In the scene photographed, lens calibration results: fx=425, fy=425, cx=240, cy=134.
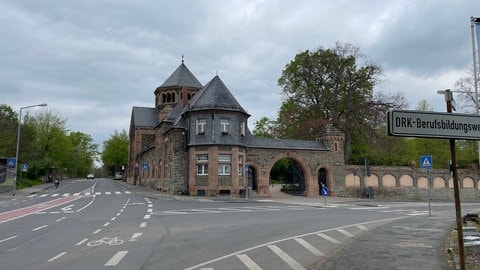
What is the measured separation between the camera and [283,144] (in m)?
43.1

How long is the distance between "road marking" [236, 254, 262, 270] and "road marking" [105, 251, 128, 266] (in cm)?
258

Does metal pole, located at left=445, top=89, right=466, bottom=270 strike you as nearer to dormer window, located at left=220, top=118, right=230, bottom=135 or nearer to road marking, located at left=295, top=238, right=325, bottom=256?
road marking, located at left=295, top=238, right=325, bottom=256

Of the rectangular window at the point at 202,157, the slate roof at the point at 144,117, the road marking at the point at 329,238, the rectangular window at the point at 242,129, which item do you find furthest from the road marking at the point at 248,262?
the slate roof at the point at 144,117

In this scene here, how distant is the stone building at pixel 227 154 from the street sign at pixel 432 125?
33.5m

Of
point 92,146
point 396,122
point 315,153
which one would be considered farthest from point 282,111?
point 92,146

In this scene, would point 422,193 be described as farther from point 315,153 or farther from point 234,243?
point 234,243

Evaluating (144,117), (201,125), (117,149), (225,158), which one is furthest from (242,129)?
(117,149)

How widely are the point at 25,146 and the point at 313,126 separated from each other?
3780cm

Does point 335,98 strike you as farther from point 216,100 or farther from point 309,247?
point 309,247

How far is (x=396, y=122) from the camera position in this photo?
5668 mm

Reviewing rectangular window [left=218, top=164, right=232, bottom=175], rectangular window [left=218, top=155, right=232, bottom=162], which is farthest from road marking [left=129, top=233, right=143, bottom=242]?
rectangular window [left=218, top=155, right=232, bottom=162]

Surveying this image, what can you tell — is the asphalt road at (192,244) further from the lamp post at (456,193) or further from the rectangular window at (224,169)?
the rectangular window at (224,169)

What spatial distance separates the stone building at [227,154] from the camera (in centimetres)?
3956

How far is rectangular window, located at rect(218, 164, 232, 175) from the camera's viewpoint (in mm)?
39500
